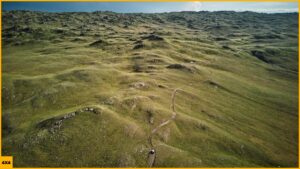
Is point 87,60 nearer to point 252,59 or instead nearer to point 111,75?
point 111,75

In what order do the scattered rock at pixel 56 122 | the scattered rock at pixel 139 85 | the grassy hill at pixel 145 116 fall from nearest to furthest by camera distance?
the grassy hill at pixel 145 116
the scattered rock at pixel 56 122
the scattered rock at pixel 139 85

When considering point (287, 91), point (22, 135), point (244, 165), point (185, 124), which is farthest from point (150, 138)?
point (287, 91)

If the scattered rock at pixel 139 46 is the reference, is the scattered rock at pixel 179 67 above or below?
below

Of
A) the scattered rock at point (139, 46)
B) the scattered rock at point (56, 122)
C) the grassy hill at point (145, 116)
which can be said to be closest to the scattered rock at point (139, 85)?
the grassy hill at point (145, 116)

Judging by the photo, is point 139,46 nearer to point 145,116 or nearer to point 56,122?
point 145,116

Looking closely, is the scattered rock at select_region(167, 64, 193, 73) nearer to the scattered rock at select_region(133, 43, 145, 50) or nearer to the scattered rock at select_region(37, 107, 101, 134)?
the scattered rock at select_region(133, 43, 145, 50)

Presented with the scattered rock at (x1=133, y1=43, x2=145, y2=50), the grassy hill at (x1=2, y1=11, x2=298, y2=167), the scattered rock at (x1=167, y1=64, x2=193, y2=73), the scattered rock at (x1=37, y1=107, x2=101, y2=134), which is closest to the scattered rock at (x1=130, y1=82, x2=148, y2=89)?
the grassy hill at (x1=2, y1=11, x2=298, y2=167)

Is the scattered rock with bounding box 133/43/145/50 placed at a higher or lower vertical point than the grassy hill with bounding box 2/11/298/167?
higher

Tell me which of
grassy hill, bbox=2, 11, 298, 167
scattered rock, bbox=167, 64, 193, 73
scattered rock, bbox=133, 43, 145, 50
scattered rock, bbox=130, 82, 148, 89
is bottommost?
grassy hill, bbox=2, 11, 298, 167

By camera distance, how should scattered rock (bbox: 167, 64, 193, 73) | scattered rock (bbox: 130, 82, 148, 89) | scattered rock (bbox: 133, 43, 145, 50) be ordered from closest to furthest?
scattered rock (bbox: 130, 82, 148, 89), scattered rock (bbox: 167, 64, 193, 73), scattered rock (bbox: 133, 43, 145, 50)

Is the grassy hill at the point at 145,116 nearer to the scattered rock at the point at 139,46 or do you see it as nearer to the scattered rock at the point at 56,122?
the scattered rock at the point at 56,122

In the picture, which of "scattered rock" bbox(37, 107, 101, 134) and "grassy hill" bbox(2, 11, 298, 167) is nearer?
"grassy hill" bbox(2, 11, 298, 167)
